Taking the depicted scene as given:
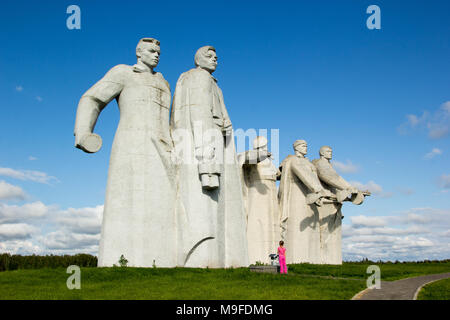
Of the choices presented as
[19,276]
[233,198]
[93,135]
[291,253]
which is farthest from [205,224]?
[291,253]

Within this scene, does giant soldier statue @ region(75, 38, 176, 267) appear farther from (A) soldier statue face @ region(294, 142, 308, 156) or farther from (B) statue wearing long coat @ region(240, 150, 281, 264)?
(A) soldier statue face @ region(294, 142, 308, 156)

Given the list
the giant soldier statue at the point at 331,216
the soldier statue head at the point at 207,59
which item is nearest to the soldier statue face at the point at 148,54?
the soldier statue head at the point at 207,59

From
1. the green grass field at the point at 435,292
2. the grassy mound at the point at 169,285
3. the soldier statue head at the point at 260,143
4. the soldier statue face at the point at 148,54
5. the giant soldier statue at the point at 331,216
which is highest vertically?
the soldier statue face at the point at 148,54

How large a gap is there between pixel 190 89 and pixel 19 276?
19.9 feet

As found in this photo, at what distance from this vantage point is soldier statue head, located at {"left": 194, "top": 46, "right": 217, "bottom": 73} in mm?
13383

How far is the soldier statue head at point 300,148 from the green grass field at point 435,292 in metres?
7.87

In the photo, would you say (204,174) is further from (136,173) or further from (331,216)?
(331,216)

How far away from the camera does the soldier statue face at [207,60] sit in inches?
527

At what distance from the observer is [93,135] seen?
11570mm

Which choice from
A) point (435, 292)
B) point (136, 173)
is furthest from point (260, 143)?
point (435, 292)

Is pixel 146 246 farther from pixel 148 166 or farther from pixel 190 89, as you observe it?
pixel 190 89

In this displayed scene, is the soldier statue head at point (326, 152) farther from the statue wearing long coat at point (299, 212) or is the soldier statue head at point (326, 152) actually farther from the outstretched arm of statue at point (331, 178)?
the statue wearing long coat at point (299, 212)

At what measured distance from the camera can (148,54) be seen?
1269 cm
